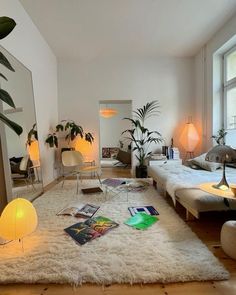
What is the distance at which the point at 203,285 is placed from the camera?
4.75 feet

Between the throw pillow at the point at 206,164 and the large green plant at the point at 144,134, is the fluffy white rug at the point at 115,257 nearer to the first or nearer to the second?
the throw pillow at the point at 206,164

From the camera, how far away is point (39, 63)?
14.5ft

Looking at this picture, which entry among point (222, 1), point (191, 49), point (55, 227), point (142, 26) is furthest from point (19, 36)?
point (191, 49)

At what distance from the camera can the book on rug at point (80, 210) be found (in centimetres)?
269

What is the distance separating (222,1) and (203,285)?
12.5 feet

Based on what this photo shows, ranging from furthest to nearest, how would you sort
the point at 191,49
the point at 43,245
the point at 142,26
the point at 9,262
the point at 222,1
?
the point at 191,49, the point at 142,26, the point at 222,1, the point at 43,245, the point at 9,262

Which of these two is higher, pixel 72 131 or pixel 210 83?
pixel 210 83

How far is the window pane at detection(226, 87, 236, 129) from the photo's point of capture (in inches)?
180

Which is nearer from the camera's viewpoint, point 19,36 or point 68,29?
point 19,36

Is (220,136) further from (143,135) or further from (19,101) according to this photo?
(19,101)

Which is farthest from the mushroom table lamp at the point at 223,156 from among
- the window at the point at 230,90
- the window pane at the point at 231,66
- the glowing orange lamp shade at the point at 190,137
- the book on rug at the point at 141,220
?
the glowing orange lamp shade at the point at 190,137

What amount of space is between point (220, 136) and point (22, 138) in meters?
3.78

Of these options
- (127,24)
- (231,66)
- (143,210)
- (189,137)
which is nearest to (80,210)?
(143,210)

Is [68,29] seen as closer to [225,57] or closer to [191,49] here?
[191,49]
